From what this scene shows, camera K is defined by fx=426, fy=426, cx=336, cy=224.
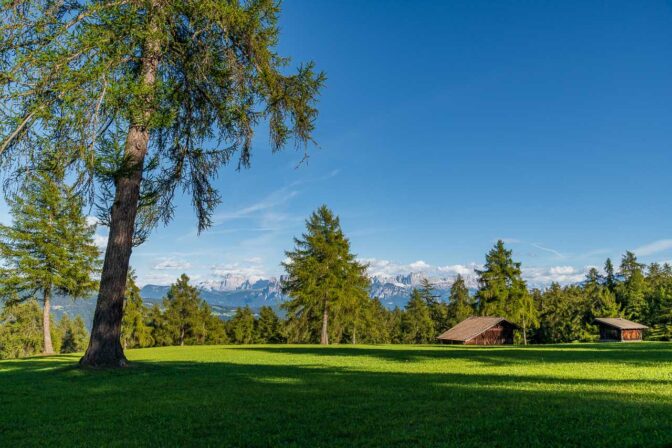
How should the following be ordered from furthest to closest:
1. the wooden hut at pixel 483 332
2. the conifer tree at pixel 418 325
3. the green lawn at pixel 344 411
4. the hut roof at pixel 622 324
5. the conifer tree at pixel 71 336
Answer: the conifer tree at pixel 71 336, the conifer tree at pixel 418 325, the hut roof at pixel 622 324, the wooden hut at pixel 483 332, the green lawn at pixel 344 411

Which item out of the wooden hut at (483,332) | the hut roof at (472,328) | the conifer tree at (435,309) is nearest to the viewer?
the hut roof at (472,328)

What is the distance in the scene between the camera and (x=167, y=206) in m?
16.5

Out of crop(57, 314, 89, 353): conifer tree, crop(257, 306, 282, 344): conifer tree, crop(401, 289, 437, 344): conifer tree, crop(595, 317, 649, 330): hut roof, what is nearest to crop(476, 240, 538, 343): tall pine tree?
crop(595, 317, 649, 330): hut roof

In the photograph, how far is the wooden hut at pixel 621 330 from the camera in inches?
2365

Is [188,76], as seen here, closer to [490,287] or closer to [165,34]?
[165,34]

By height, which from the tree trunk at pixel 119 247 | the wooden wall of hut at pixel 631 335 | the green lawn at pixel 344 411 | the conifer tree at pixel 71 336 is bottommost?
the conifer tree at pixel 71 336

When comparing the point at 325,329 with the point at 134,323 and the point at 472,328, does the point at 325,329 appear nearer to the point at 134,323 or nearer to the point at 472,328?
the point at 472,328

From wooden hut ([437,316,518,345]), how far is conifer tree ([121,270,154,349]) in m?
43.4

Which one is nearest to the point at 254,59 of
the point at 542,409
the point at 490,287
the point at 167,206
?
the point at 167,206

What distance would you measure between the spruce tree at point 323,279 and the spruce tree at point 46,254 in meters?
19.8

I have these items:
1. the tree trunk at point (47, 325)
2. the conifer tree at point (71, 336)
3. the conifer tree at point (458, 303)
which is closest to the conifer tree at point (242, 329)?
the conifer tree at point (71, 336)

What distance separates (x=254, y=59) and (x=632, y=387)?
14.0 m

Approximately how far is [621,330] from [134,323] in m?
70.4

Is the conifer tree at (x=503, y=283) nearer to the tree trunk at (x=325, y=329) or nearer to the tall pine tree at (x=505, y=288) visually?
the tall pine tree at (x=505, y=288)
